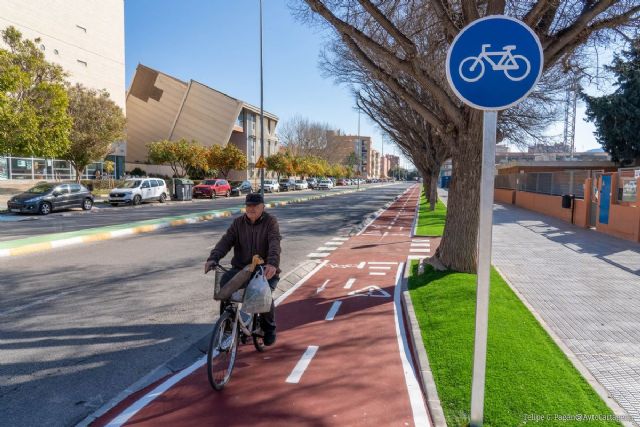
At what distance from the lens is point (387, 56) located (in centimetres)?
782

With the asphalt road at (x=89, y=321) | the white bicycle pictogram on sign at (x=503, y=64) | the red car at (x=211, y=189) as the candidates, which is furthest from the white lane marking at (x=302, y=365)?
the red car at (x=211, y=189)

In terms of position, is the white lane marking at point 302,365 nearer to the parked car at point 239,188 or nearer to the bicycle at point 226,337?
the bicycle at point 226,337

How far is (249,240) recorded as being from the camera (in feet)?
14.9

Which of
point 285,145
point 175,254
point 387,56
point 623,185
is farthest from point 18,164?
point 285,145

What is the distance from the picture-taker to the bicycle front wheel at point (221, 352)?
12.7ft

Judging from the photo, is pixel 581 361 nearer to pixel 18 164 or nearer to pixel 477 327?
pixel 477 327

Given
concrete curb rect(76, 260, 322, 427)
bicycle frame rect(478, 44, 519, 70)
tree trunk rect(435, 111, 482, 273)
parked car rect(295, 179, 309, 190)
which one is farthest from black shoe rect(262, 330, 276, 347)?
parked car rect(295, 179, 309, 190)

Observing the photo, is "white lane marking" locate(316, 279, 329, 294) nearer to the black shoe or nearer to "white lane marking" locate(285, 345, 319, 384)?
"white lane marking" locate(285, 345, 319, 384)

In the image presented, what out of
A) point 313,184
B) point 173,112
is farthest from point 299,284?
point 313,184

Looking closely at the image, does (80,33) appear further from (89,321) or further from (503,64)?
(503,64)

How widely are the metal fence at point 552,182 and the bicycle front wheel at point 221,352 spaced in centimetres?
1707

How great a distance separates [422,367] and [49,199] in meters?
22.0

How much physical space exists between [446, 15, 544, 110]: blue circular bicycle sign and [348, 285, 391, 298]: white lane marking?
15.7ft

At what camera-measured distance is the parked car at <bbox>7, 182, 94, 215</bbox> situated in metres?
20.8
